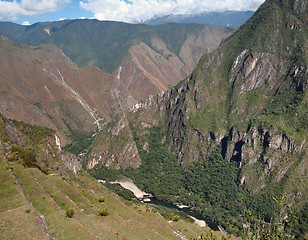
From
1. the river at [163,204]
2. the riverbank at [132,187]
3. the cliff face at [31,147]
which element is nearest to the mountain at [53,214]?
the cliff face at [31,147]

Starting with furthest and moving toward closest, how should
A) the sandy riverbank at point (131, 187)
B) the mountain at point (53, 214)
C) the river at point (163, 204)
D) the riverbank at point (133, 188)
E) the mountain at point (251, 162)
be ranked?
the sandy riverbank at point (131, 187)
the riverbank at point (133, 188)
the mountain at point (251, 162)
the river at point (163, 204)
the mountain at point (53, 214)

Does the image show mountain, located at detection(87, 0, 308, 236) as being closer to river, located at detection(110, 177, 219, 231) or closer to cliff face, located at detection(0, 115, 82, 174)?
river, located at detection(110, 177, 219, 231)

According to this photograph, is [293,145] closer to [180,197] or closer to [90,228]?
[180,197]

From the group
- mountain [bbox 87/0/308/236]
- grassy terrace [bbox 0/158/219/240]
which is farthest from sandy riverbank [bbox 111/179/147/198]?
grassy terrace [bbox 0/158/219/240]

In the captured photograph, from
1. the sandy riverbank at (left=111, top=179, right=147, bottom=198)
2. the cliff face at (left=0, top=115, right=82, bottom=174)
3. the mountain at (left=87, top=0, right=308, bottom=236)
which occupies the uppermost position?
the cliff face at (left=0, top=115, right=82, bottom=174)

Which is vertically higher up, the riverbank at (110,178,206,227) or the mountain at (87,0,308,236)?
the mountain at (87,0,308,236)

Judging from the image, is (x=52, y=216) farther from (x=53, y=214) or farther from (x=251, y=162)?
(x=251, y=162)

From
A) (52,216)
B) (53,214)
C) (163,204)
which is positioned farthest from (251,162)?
(52,216)

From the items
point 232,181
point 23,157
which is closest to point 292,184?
point 232,181

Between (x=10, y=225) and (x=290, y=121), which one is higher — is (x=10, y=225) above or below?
above

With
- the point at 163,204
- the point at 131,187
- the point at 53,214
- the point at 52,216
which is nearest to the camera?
the point at 52,216

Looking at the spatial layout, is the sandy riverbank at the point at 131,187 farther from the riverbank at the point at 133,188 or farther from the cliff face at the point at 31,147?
the cliff face at the point at 31,147
